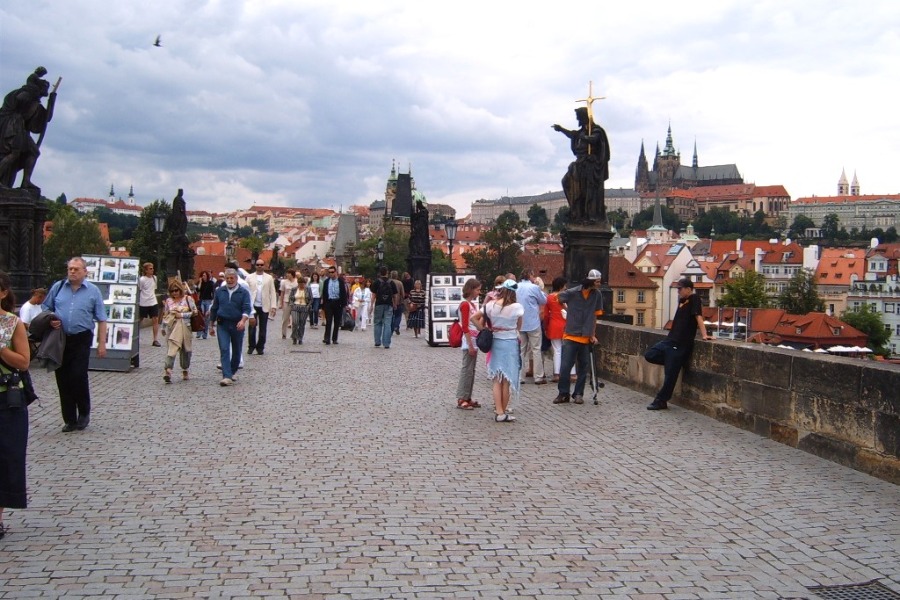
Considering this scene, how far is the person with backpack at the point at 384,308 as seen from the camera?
777 inches

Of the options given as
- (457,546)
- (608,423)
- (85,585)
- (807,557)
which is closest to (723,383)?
(608,423)

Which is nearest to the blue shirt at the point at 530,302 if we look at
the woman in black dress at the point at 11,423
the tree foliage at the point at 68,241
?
the woman in black dress at the point at 11,423

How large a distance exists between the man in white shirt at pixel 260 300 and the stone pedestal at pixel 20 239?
3.56 m

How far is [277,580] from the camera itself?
4668 mm

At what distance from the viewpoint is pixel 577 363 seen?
11500mm

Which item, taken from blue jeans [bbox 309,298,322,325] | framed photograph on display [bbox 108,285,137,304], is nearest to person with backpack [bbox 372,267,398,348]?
framed photograph on display [bbox 108,285,137,304]

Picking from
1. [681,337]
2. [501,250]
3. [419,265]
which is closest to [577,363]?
[681,337]

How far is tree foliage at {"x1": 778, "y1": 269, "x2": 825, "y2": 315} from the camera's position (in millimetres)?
98750

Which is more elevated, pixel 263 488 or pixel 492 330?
pixel 492 330

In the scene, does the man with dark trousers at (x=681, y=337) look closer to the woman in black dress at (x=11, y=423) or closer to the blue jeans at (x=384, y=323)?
the woman in black dress at (x=11, y=423)

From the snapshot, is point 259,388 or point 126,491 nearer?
point 126,491

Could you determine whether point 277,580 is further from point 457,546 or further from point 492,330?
point 492,330

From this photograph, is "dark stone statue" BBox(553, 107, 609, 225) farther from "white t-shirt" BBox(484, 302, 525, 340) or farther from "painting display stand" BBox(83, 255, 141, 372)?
"painting display stand" BBox(83, 255, 141, 372)

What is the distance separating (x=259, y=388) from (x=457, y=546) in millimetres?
7365
